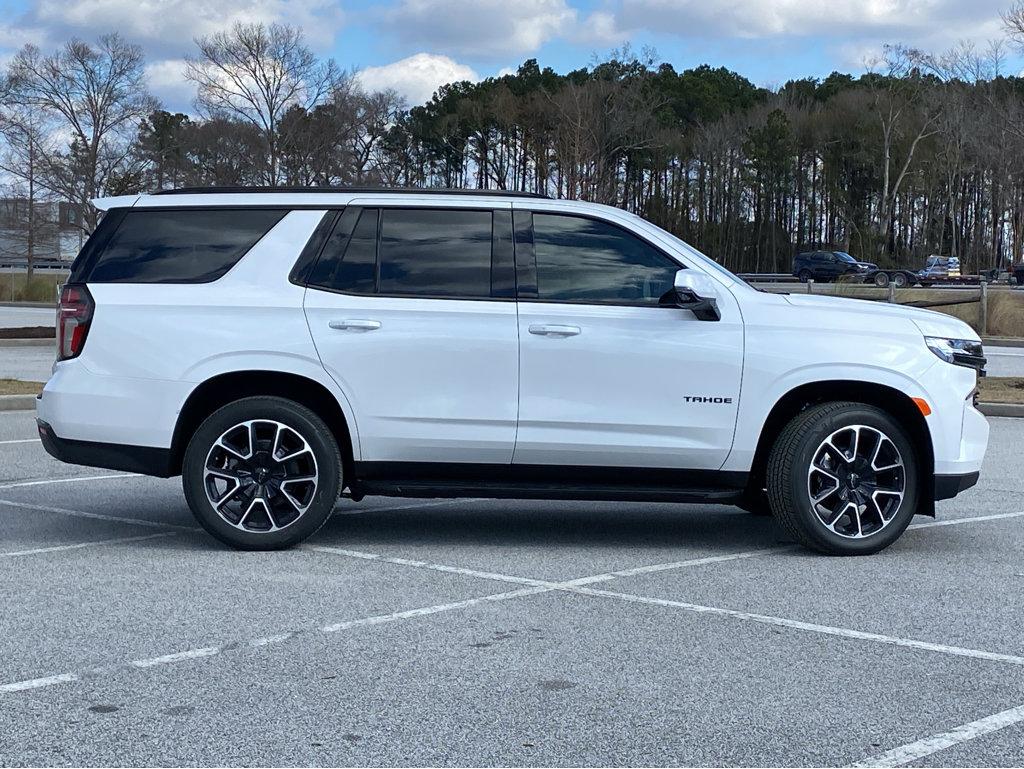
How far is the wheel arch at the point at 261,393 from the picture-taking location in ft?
24.3

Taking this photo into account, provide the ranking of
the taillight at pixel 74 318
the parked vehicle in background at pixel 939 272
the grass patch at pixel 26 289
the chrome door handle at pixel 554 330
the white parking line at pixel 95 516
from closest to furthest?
the chrome door handle at pixel 554 330, the taillight at pixel 74 318, the white parking line at pixel 95 516, the grass patch at pixel 26 289, the parked vehicle in background at pixel 939 272

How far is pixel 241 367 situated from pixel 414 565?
4.66 ft

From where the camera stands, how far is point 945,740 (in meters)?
4.31

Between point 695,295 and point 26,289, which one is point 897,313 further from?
point 26,289

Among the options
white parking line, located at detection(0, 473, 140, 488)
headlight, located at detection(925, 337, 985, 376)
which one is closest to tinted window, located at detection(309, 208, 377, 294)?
white parking line, located at detection(0, 473, 140, 488)

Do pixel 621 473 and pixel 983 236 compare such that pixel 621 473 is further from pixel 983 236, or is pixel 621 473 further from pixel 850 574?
pixel 983 236

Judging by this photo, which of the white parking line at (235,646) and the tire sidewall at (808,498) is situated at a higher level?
the tire sidewall at (808,498)

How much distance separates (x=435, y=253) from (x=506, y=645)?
2746mm

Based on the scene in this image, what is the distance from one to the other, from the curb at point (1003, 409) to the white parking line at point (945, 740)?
11.9 metres

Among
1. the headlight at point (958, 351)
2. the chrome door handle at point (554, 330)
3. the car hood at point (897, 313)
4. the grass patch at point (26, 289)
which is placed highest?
the car hood at point (897, 313)

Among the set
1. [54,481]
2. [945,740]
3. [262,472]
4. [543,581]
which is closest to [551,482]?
[543,581]

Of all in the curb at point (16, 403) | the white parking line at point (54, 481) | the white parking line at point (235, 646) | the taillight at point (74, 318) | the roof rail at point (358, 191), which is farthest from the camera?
the curb at point (16, 403)

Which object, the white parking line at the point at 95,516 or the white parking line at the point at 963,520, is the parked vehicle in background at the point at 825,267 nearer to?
the white parking line at the point at 963,520

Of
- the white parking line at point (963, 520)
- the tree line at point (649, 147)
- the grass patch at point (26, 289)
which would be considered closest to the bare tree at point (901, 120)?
the tree line at point (649, 147)
